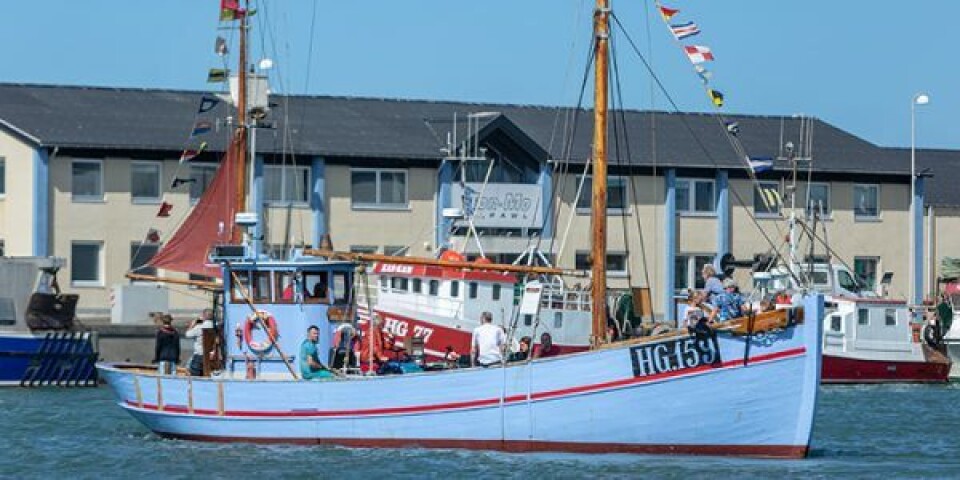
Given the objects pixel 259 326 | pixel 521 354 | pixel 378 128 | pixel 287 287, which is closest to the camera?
pixel 521 354

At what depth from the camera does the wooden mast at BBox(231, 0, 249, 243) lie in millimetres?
40781

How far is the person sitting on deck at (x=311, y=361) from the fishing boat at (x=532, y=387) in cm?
17

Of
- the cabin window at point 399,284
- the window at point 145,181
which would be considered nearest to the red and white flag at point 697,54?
the cabin window at point 399,284

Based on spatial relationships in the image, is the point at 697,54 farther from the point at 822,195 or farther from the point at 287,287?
the point at 822,195

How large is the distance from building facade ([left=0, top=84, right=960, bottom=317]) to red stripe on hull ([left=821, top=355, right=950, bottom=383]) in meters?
4.76

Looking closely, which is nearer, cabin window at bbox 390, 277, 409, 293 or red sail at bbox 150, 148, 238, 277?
red sail at bbox 150, 148, 238, 277

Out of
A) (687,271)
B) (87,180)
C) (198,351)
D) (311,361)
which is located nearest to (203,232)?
(198,351)

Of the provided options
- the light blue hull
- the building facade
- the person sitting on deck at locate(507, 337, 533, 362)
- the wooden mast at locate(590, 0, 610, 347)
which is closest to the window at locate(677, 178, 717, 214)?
the building facade

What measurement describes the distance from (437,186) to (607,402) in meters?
33.3

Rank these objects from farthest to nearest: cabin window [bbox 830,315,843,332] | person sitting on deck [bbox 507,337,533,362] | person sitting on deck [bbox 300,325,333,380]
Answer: cabin window [bbox 830,315,843,332] → person sitting on deck [bbox 300,325,333,380] → person sitting on deck [bbox 507,337,533,362]

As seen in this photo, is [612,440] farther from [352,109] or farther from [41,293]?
[352,109]

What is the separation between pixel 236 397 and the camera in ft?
112

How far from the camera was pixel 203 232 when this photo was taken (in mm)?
43188

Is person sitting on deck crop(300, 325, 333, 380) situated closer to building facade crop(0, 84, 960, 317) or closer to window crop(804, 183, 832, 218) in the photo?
building facade crop(0, 84, 960, 317)
